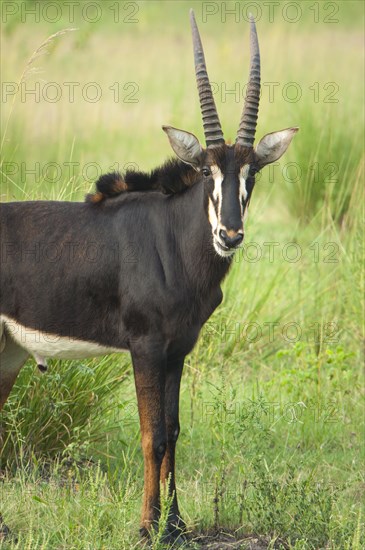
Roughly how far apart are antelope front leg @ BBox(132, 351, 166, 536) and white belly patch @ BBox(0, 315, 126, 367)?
221 millimetres

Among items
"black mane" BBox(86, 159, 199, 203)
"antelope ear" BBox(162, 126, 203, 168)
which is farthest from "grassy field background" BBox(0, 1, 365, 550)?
"antelope ear" BBox(162, 126, 203, 168)

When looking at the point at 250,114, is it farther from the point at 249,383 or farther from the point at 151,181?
the point at 249,383

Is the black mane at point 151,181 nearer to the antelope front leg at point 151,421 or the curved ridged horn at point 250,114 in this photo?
the curved ridged horn at point 250,114

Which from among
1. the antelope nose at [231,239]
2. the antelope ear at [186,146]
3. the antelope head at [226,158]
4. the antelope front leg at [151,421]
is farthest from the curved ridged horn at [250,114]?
the antelope front leg at [151,421]

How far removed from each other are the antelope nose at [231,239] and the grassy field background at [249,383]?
88 cm

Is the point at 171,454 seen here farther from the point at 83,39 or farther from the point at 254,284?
the point at 83,39

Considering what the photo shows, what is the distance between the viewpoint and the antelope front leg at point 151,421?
532cm

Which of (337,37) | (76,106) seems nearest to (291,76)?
(76,106)

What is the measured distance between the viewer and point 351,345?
29.3 ft

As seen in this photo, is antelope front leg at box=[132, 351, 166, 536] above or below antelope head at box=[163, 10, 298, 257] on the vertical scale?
below

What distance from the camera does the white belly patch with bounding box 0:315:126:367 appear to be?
5.47 m

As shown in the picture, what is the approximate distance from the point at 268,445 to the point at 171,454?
5.48 feet

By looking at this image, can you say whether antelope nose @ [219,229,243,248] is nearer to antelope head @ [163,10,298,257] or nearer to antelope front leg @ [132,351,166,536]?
antelope head @ [163,10,298,257]

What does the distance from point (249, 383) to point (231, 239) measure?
3.50 m
